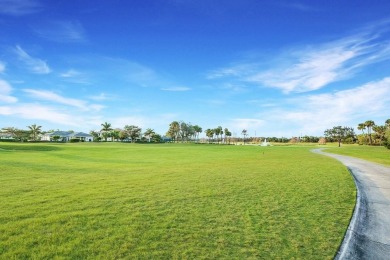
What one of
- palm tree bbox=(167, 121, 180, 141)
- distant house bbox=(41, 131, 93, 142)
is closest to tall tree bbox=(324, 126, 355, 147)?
palm tree bbox=(167, 121, 180, 141)

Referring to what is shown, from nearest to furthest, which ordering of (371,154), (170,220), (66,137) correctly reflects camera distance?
(170,220), (371,154), (66,137)

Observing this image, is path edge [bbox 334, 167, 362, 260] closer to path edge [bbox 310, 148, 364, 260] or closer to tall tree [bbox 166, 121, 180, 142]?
path edge [bbox 310, 148, 364, 260]

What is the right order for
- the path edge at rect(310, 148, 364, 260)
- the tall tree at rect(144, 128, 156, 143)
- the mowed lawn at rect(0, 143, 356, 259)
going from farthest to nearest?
the tall tree at rect(144, 128, 156, 143)
the path edge at rect(310, 148, 364, 260)
the mowed lawn at rect(0, 143, 356, 259)

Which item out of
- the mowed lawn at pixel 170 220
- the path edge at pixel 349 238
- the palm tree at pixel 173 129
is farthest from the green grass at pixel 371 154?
the palm tree at pixel 173 129

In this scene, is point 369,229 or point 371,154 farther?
point 371,154

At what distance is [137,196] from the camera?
11.1m

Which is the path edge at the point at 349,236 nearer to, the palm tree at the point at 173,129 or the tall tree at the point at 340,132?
the tall tree at the point at 340,132

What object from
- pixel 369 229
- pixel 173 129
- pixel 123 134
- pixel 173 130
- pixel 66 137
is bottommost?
pixel 369 229

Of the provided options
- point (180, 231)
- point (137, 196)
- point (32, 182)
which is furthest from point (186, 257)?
point (32, 182)

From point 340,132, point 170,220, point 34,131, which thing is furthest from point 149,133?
point 170,220

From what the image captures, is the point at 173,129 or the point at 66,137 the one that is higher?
the point at 173,129

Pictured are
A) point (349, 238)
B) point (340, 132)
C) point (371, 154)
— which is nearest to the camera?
point (349, 238)

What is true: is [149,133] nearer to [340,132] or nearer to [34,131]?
[34,131]

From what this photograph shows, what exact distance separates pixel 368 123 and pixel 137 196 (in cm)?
14695
